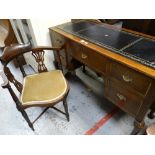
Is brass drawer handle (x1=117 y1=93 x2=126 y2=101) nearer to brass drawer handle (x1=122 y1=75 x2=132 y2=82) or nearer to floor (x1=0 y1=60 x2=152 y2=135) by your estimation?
brass drawer handle (x1=122 y1=75 x2=132 y2=82)

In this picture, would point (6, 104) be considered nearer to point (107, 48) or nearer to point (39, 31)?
point (39, 31)

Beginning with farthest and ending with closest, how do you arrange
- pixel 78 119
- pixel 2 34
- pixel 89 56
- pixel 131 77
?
pixel 2 34, pixel 78 119, pixel 89 56, pixel 131 77

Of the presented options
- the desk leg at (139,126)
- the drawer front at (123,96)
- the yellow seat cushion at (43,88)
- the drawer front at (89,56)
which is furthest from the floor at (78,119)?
the drawer front at (89,56)

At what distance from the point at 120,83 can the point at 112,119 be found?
0.55m

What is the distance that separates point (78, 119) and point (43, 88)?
1.76 ft

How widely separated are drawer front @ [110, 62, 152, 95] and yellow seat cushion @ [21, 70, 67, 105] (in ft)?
1.49

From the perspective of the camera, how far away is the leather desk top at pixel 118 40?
969 millimetres

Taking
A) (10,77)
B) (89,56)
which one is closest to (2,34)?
(10,77)

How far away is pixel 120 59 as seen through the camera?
0.96 metres

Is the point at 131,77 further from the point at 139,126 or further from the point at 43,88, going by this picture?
the point at 43,88

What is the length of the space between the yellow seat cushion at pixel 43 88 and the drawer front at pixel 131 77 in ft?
1.49

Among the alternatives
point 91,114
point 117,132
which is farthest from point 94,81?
point 117,132

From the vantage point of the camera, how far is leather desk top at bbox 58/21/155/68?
3.18 ft

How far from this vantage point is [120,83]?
1.08m
